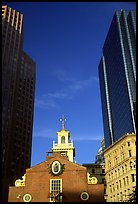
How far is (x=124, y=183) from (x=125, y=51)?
92.8m

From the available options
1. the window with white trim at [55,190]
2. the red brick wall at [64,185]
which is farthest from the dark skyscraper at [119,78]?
the window with white trim at [55,190]

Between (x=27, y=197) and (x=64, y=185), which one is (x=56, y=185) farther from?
(x=27, y=197)

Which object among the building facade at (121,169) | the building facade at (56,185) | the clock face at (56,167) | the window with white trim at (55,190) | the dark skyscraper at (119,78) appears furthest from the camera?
the dark skyscraper at (119,78)

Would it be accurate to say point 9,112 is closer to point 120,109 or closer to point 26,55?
point 26,55

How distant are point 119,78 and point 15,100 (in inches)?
2349

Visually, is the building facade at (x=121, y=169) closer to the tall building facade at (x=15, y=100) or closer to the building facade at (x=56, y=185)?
the building facade at (x=56, y=185)

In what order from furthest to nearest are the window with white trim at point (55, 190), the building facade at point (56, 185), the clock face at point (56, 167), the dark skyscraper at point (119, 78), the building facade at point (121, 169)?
the dark skyscraper at point (119, 78)
the building facade at point (121, 169)
the clock face at point (56, 167)
the building facade at point (56, 185)
the window with white trim at point (55, 190)

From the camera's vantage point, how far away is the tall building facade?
364ft

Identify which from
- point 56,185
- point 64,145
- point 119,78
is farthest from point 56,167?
point 119,78

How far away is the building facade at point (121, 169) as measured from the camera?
67.4 meters

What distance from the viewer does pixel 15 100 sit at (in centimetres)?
12875

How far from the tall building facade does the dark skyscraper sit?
156ft

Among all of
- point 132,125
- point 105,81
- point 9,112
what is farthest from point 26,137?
point 105,81

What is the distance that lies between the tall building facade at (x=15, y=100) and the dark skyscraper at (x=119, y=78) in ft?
156
